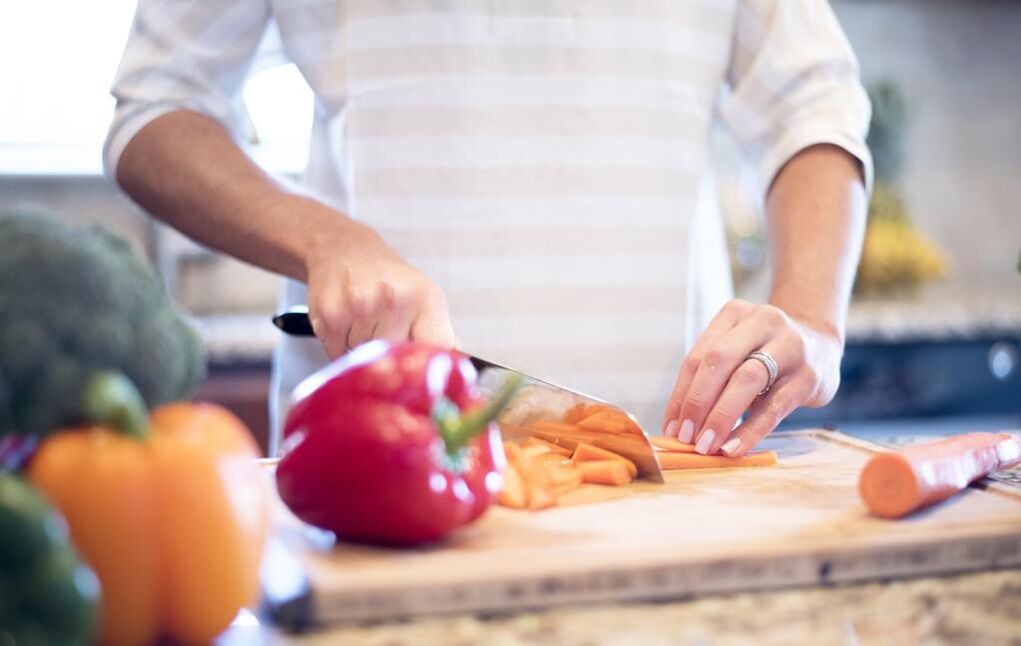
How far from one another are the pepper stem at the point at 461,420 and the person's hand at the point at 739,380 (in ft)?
1.30

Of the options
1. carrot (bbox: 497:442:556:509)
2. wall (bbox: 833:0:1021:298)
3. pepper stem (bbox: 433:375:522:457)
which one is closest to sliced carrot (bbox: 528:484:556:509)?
carrot (bbox: 497:442:556:509)

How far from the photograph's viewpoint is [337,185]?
159 centimetres

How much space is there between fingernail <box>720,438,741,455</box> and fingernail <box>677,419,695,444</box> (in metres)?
0.04

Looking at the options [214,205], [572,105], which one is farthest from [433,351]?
[572,105]

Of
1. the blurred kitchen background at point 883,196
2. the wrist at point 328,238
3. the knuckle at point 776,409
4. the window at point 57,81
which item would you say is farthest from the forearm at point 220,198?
the window at point 57,81

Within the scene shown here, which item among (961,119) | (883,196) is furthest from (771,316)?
(961,119)

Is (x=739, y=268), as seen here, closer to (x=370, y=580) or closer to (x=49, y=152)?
(x=49, y=152)

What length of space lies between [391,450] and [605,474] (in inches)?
12.4

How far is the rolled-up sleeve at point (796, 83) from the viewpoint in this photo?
153cm

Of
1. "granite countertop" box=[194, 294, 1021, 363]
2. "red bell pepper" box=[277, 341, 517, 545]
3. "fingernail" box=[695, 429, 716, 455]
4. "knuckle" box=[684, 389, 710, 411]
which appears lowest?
"granite countertop" box=[194, 294, 1021, 363]

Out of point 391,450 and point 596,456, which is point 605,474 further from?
point 391,450

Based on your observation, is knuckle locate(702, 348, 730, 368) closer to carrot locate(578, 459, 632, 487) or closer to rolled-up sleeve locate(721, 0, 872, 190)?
carrot locate(578, 459, 632, 487)

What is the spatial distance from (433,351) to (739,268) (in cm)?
239

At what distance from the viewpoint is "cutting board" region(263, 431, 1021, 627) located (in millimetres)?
708
